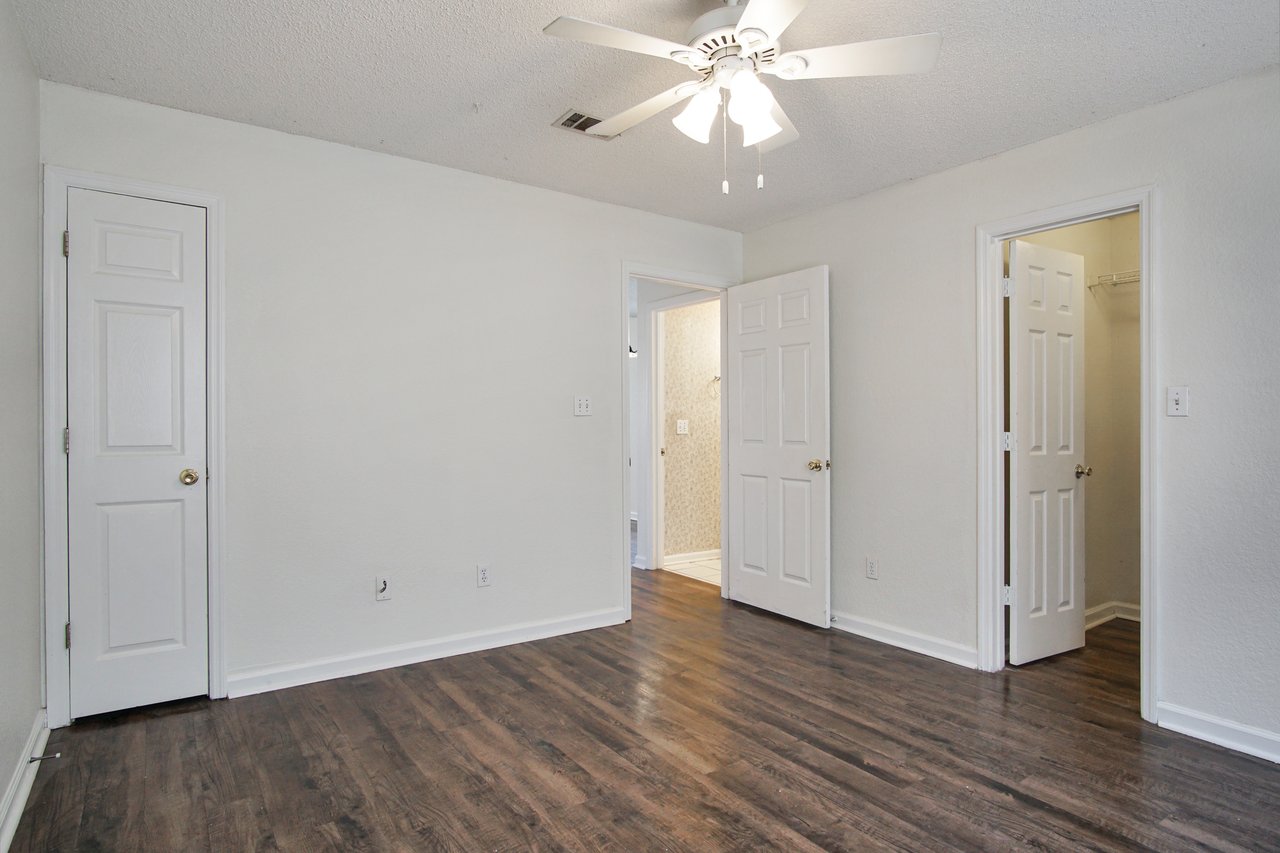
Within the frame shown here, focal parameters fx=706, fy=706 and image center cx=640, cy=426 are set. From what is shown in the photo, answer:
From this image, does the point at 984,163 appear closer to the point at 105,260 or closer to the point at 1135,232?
the point at 1135,232

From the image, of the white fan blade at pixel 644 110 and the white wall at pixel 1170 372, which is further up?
the white fan blade at pixel 644 110

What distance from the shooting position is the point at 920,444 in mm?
3562

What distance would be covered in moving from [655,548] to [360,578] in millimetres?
2664

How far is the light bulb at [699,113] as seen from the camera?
2.12m

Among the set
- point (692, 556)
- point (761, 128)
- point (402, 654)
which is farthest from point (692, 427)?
point (761, 128)

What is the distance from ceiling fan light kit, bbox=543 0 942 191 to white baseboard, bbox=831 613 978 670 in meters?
2.53

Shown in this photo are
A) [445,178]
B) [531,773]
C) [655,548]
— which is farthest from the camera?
[655,548]

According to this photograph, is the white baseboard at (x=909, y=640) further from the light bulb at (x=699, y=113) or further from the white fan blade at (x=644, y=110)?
the white fan blade at (x=644, y=110)

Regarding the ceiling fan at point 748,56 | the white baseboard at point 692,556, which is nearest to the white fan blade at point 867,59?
the ceiling fan at point 748,56

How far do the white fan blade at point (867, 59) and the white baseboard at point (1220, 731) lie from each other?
246 centimetres

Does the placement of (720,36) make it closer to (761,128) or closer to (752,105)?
(752,105)

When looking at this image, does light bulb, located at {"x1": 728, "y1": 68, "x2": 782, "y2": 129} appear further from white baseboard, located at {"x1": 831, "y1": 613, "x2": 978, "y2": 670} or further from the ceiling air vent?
white baseboard, located at {"x1": 831, "y1": 613, "x2": 978, "y2": 670}

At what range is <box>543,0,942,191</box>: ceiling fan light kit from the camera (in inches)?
69.2

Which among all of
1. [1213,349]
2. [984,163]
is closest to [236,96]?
[984,163]
